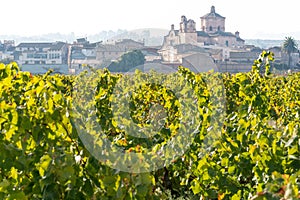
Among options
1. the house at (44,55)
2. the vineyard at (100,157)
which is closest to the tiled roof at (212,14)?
the house at (44,55)

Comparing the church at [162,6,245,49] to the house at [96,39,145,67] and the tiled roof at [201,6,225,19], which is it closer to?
the tiled roof at [201,6,225,19]

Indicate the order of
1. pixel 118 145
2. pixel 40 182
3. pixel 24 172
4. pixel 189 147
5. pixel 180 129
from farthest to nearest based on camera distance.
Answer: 1. pixel 180 129
2. pixel 189 147
3. pixel 118 145
4. pixel 24 172
5. pixel 40 182

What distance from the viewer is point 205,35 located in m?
114

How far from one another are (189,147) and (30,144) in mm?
2237

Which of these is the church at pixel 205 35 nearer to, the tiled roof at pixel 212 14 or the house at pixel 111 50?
the tiled roof at pixel 212 14

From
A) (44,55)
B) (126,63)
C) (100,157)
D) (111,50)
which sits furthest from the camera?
(44,55)

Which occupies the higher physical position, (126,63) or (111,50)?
(111,50)

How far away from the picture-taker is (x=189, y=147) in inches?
217

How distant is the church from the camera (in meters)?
111

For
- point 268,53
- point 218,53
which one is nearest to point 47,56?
point 218,53

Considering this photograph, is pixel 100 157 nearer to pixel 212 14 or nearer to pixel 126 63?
pixel 126 63

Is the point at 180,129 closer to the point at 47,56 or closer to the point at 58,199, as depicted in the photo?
Answer: the point at 58,199

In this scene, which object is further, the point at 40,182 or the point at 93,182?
the point at 93,182

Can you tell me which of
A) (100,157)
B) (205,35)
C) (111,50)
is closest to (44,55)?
(111,50)
